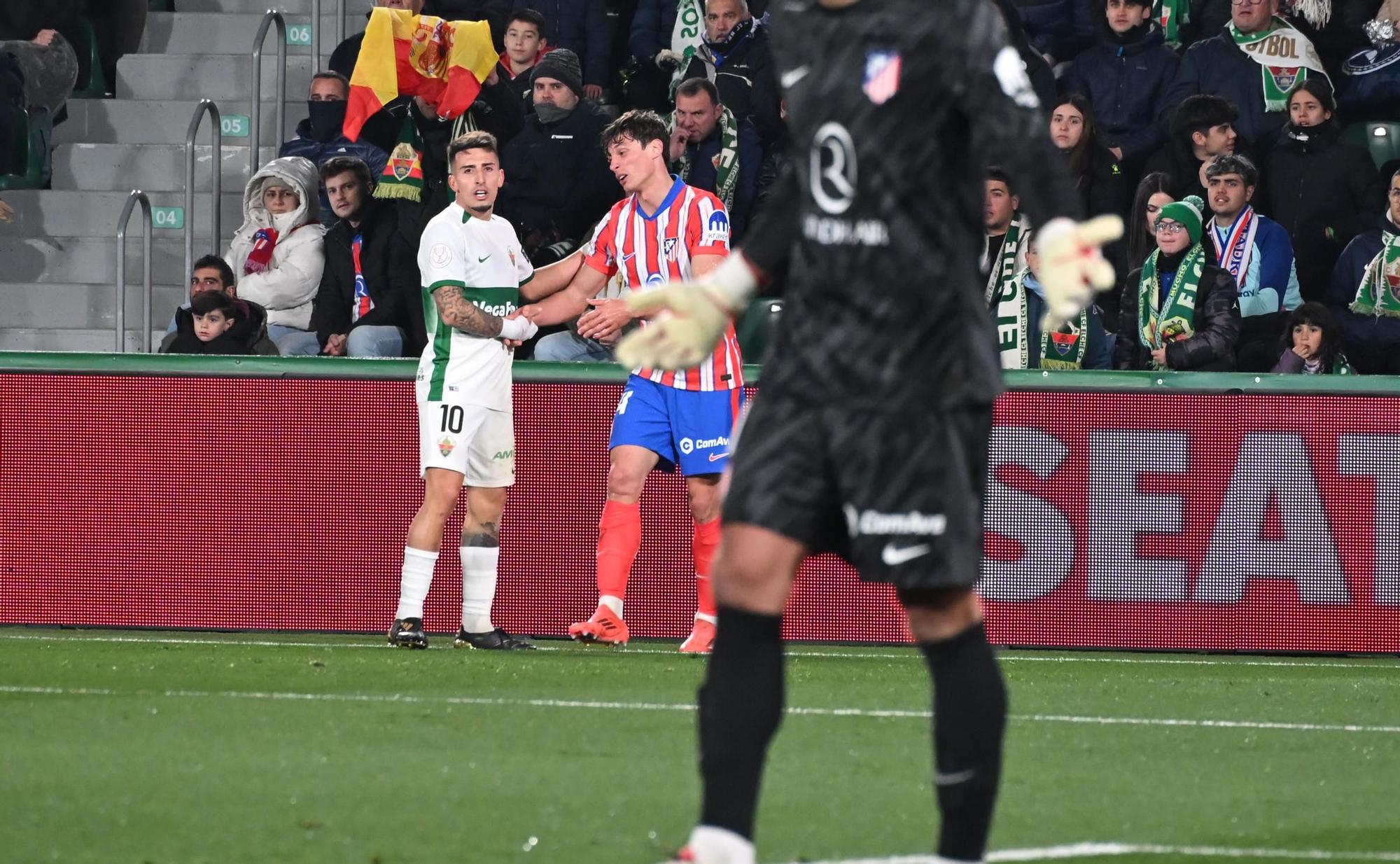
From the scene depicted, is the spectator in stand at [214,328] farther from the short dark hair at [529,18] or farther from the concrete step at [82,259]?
the concrete step at [82,259]

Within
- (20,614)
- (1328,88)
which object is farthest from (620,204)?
(1328,88)

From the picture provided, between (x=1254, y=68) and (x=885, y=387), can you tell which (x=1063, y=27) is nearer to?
(x=1254, y=68)

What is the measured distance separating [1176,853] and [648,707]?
2.72 m

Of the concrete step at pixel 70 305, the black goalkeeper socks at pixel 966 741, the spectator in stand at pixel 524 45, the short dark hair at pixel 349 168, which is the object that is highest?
the spectator in stand at pixel 524 45

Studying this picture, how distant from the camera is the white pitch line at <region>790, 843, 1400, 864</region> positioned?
184 inches

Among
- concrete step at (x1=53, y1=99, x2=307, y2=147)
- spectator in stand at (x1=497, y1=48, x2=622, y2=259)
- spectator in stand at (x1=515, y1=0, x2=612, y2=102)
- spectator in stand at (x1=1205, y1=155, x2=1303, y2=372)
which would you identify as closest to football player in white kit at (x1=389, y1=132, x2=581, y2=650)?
spectator in stand at (x1=497, y1=48, x2=622, y2=259)

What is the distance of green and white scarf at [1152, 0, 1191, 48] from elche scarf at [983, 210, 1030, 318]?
9.95 feet

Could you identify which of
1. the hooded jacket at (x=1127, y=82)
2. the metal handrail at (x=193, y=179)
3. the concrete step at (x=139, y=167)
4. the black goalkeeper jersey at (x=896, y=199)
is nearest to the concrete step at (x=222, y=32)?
the concrete step at (x=139, y=167)

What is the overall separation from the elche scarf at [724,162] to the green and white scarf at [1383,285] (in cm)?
354

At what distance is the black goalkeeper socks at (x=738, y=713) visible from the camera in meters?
3.94

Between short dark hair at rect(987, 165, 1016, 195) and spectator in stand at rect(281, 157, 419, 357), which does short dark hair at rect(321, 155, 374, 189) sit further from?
short dark hair at rect(987, 165, 1016, 195)

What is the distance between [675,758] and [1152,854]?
1687 mm

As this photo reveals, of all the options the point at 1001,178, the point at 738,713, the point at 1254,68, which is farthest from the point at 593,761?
the point at 1254,68

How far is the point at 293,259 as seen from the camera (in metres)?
12.8
